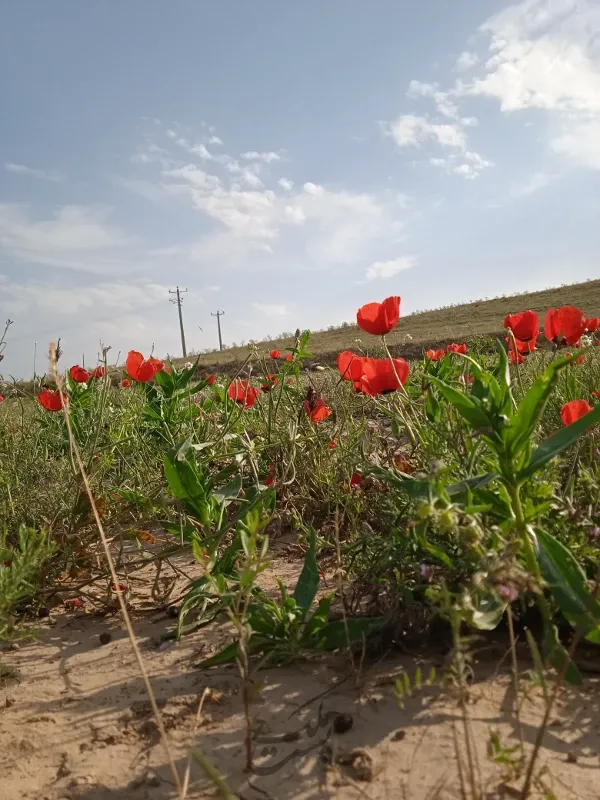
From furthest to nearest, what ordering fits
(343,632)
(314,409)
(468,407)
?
(314,409), (343,632), (468,407)

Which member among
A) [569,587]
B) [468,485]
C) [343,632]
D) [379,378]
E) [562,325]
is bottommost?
[343,632]

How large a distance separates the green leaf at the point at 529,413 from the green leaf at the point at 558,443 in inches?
1.7

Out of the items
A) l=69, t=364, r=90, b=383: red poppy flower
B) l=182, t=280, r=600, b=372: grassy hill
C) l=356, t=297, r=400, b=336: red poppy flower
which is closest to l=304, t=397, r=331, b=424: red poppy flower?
l=356, t=297, r=400, b=336: red poppy flower

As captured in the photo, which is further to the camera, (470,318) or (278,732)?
(470,318)

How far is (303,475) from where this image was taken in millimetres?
2832

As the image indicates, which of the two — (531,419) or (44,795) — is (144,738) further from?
(531,419)

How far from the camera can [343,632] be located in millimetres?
1497

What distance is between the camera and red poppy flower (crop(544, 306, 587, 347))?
7.25 feet

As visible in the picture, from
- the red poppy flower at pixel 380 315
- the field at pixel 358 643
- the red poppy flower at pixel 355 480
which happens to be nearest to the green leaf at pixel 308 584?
the field at pixel 358 643

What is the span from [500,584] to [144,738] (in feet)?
2.82

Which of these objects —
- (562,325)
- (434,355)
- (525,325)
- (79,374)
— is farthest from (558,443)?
(79,374)

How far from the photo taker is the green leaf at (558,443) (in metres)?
1.34

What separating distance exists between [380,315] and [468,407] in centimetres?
80

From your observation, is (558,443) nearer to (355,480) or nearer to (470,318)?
→ (355,480)
